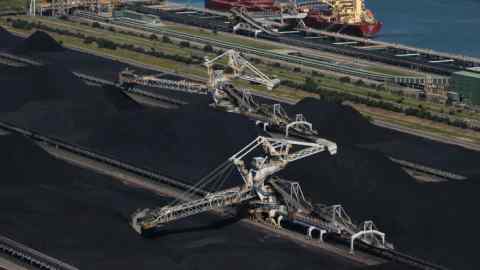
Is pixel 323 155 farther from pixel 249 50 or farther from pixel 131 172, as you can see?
pixel 249 50

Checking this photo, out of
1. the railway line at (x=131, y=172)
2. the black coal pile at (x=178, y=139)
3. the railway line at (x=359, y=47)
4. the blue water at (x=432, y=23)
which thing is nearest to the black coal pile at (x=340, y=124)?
the black coal pile at (x=178, y=139)

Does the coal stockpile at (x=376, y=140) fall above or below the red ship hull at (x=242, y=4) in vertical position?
below

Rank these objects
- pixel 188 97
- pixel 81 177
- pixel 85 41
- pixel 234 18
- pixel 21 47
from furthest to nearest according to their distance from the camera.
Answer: pixel 234 18
pixel 85 41
pixel 21 47
pixel 188 97
pixel 81 177

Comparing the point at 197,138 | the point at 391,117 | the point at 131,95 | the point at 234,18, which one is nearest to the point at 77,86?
the point at 131,95

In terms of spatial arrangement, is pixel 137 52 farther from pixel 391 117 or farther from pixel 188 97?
pixel 391 117

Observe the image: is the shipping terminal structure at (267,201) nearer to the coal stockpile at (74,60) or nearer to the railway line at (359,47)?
the coal stockpile at (74,60)
